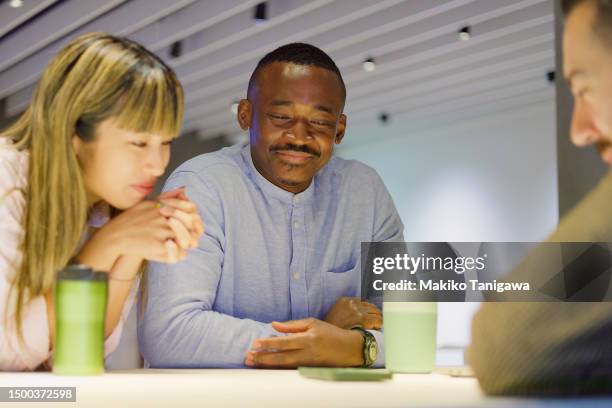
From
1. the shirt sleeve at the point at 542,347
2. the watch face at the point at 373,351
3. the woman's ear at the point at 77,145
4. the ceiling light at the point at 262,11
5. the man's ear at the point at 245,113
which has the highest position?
the ceiling light at the point at 262,11

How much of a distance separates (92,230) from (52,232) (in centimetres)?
8

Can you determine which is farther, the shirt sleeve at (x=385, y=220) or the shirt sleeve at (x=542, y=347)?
the shirt sleeve at (x=385, y=220)

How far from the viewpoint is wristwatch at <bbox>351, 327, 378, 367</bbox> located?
5.37ft

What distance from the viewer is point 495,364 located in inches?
37.0

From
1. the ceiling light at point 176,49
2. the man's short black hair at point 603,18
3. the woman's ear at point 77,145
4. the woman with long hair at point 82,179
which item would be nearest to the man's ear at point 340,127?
the woman with long hair at point 82,179

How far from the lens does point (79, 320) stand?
1167 millimetres

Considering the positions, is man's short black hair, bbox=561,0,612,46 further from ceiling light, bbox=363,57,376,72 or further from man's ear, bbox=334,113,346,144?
ceiling light, bbox=363,57,376,72

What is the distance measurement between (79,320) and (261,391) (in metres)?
0.32

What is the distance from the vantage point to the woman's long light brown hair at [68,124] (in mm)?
1279

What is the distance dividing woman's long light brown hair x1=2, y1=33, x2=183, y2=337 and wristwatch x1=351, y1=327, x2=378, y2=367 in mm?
566

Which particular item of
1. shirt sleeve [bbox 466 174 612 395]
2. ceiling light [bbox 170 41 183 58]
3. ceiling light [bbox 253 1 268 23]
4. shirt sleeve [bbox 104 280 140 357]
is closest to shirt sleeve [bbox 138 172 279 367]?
shirt sleeve [bbox 104 280 140 357]

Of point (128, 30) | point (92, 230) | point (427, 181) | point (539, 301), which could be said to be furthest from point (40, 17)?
point (539, 301)

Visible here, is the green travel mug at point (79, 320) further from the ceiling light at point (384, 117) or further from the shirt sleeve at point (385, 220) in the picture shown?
the ceiling light at point (384, 117)

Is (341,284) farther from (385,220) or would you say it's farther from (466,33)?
(466,33)
